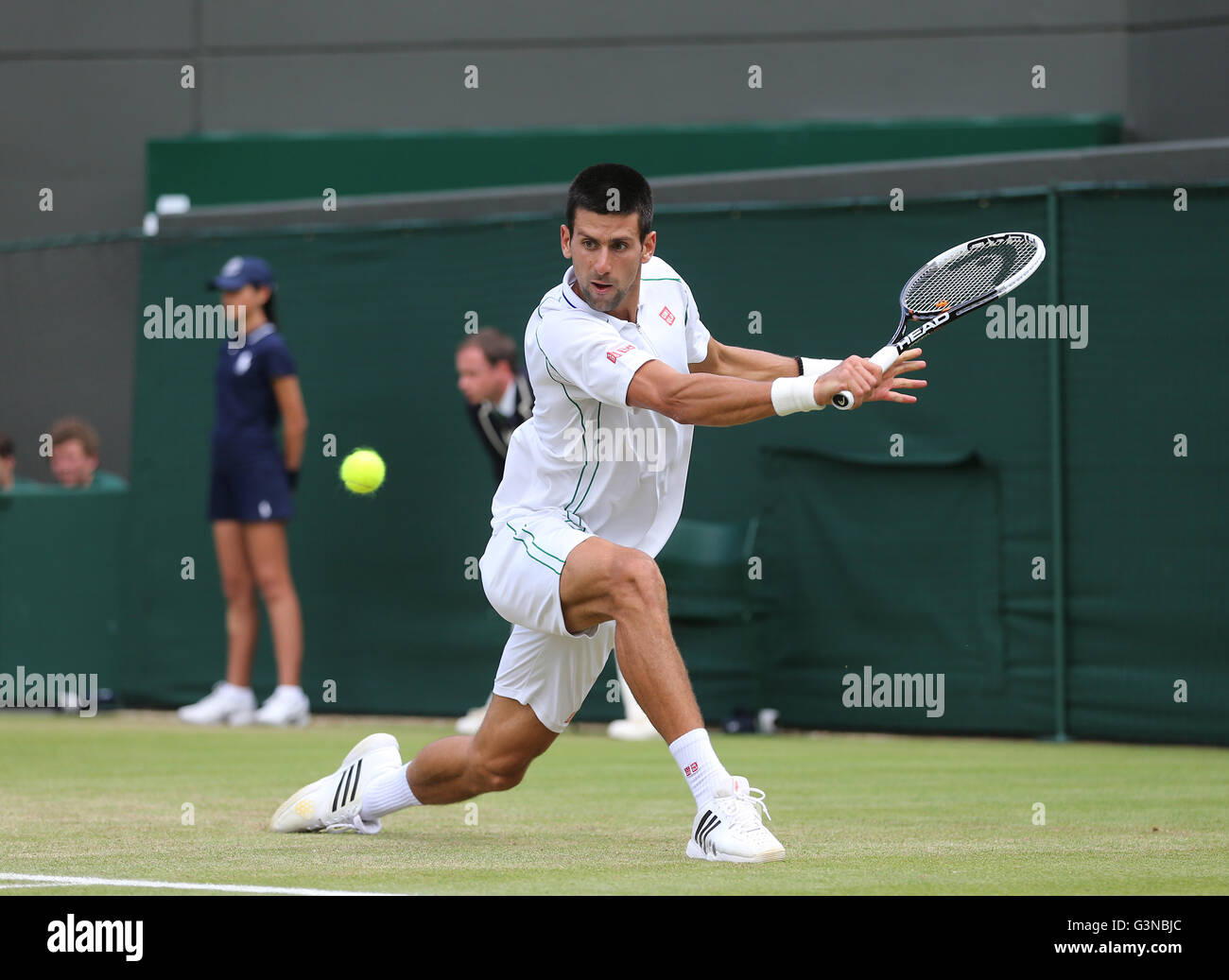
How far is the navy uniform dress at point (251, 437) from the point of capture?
1087cm

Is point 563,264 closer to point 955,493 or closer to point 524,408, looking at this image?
point 524,408

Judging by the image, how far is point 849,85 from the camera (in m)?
15.3

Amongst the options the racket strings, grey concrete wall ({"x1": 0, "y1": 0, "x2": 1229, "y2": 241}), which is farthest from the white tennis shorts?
grey concrete wall ({"x1": 0, "y1": 0, "x2": 1229, "y2": 241})

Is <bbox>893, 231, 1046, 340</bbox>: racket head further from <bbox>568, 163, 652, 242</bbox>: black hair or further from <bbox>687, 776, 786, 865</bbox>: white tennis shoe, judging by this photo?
<bbox>687, 776, 786, 865</bbox>: white tennis shoe

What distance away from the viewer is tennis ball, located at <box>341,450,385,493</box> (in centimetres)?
1027

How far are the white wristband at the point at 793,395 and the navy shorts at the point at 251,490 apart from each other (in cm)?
602

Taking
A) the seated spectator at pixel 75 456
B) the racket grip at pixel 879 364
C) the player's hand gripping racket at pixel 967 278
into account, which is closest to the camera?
the racket grip at pixel 879 364

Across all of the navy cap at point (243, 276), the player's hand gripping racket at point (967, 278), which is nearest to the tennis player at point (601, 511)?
the player's hand gripping racket at point (967, 278)

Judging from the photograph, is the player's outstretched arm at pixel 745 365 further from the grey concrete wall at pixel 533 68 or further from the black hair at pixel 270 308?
the grey concrete wall at pixel 533 68

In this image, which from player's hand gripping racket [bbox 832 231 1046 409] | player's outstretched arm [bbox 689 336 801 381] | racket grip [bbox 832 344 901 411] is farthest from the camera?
player's outstretched arm [bbox 689 336 801 381]

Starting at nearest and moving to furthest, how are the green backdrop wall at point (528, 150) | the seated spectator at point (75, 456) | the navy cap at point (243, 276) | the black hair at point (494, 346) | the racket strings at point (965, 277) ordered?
the racket strings at point (965, 277) → the black hair at point (494, 346) → the navy cap at point (243, 276) → the seated spectator at point (75, 456) → the green backdrop wall at point (528, 150)

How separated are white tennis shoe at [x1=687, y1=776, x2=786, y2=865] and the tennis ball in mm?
5314

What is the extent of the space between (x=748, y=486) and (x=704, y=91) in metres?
5.99
